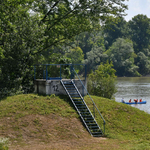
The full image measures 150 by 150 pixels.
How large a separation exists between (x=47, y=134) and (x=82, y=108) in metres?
4.37

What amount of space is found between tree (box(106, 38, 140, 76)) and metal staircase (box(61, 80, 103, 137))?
87.1 metres

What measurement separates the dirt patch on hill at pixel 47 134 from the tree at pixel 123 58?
91158 mm

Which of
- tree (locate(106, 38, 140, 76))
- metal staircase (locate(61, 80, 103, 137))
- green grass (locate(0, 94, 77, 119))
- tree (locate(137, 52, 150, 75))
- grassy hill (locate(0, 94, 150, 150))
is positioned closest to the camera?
grassy hill (locate(0, 94, 150, 150))

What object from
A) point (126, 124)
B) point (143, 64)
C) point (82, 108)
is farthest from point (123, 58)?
point (126, 124)

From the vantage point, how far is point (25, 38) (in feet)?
79.3

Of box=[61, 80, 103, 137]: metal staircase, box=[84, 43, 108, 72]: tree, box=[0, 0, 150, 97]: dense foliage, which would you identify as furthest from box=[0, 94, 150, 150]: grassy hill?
box=[84, 43, 108, 72]: tree

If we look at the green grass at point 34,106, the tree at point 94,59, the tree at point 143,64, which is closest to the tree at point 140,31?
the tree at point 143,64

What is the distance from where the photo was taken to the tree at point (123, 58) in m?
107

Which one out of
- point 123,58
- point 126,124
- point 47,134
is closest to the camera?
point 47,134

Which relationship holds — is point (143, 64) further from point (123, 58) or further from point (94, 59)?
point (94, 59)

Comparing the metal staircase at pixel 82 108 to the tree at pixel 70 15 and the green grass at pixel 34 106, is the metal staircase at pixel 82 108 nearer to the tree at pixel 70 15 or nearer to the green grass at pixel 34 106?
the green grass at pixel 34 106

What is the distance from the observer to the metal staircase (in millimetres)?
17016

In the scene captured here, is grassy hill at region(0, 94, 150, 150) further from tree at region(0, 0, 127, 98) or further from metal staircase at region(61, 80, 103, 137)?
tree at region(0, 0, 127, 98)

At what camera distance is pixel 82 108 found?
752 inches
